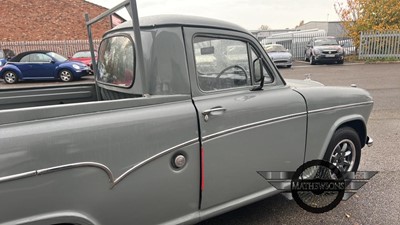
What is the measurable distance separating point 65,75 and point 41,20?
13.8 metres

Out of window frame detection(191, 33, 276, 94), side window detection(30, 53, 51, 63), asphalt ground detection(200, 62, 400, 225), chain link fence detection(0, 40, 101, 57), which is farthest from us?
chain link fence detection(0, 40, 101, 57)

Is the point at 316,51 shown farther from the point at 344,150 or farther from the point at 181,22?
the point at 181,22

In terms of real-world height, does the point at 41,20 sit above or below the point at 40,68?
above

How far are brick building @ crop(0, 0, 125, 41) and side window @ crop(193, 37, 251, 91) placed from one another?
21991 mm

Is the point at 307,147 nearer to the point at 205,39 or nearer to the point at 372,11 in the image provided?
the point at 205,39

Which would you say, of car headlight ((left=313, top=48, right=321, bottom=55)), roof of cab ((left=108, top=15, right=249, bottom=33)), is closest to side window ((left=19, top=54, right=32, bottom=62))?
roof of cab ((left=108, top=15, right=249, bottom=33))

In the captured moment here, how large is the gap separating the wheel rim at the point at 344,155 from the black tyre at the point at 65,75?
1265 cm

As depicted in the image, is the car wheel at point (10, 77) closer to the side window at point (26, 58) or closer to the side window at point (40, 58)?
the side window at point (26, 58)

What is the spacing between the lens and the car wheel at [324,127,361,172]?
3299mm

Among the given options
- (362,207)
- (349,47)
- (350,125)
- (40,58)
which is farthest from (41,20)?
(362,207)

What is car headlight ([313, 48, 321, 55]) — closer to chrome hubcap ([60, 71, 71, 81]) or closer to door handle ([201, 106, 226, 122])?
chrome hubcap ([60, 71, 71, 81])

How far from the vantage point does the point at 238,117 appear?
2.47 m

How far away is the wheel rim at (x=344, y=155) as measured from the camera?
343 centimetres

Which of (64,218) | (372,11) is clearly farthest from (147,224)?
(372,11)
